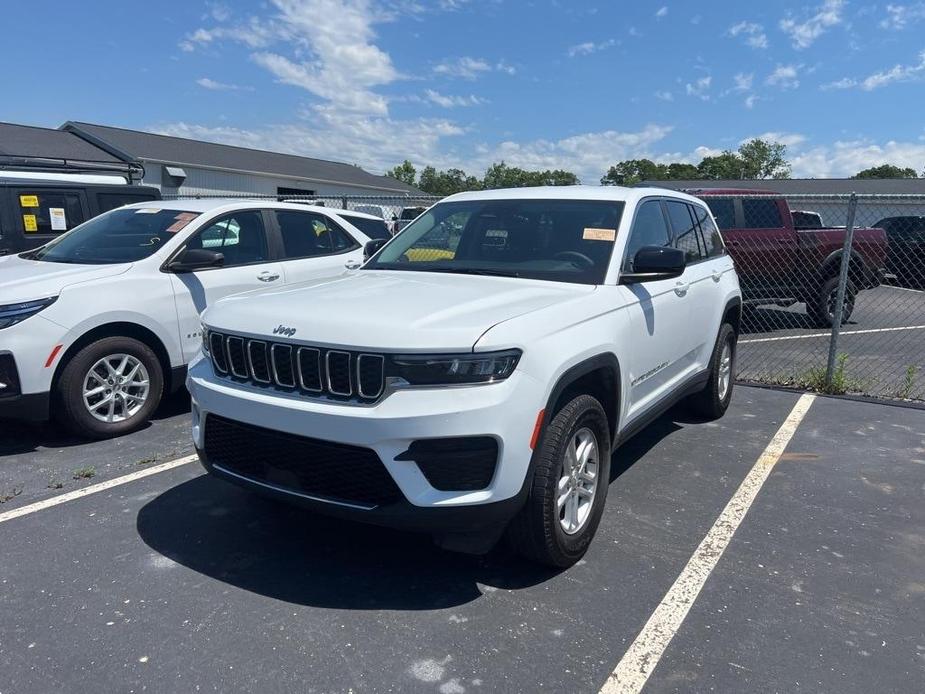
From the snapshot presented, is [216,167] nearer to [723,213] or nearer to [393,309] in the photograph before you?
[723,213]

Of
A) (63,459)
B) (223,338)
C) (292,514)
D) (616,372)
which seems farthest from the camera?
(63,459)

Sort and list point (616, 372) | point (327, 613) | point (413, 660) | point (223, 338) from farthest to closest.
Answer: point (616, 372), point (223, 338), point (327, 613), point (413, 660)

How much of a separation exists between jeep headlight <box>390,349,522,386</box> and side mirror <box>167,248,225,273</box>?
3266 mm

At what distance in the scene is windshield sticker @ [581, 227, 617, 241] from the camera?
398 centimetres

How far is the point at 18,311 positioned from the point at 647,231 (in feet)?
13.9

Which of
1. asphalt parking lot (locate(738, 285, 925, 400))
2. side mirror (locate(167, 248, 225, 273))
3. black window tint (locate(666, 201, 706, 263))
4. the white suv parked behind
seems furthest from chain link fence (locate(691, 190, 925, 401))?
side mirror (locate(167, 248, 225, 273))

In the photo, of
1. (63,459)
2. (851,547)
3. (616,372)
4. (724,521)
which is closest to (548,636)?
(616,372)

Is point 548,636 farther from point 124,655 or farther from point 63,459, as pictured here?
point 63,459

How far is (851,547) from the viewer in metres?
3.66

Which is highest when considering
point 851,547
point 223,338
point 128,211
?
point 128,211

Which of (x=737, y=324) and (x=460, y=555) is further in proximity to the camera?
(x=737, y=324)

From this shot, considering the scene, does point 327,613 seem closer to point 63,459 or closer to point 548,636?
point 548,636

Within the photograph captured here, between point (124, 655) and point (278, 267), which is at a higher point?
point (278, 267)

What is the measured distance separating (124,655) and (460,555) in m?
1.55
